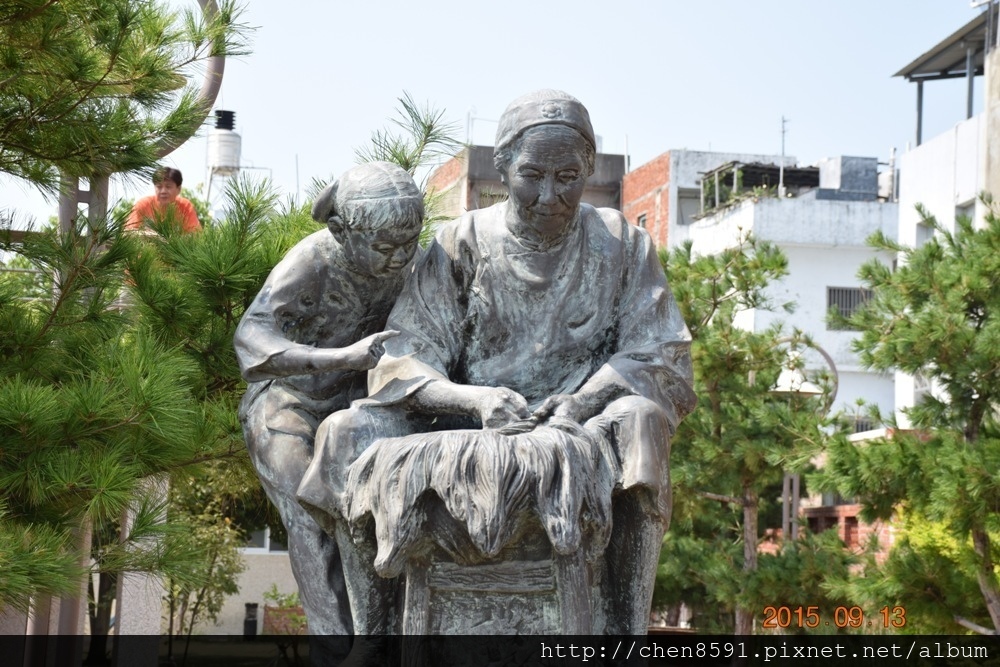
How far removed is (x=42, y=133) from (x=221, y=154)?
21.6 meters

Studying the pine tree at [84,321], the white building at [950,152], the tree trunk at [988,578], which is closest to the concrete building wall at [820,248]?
the white building at [950,152]

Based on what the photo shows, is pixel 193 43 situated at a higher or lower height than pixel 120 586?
higher

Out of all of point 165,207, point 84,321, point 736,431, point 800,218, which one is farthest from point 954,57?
point 84,321

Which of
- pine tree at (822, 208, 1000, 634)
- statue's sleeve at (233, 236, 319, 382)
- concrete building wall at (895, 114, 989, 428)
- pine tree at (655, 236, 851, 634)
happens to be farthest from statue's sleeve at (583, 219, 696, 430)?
concrete building wall at (895, 114, 989, 428)

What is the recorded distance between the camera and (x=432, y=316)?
4.18m

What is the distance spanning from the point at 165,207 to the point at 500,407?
466cm

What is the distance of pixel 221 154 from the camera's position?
28641mm

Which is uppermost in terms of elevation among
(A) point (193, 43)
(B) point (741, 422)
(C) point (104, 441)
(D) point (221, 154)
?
(D) point (221, 154)

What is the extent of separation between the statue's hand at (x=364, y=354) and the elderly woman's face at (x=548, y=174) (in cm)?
55

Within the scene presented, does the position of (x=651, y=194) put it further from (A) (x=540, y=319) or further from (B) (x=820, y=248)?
(A) (x=540, y=319)

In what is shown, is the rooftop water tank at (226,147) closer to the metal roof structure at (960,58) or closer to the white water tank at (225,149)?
the white water tank at (225,149)

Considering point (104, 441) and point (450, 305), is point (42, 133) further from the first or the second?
point (450, 305)

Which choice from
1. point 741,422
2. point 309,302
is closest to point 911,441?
point 741,422
